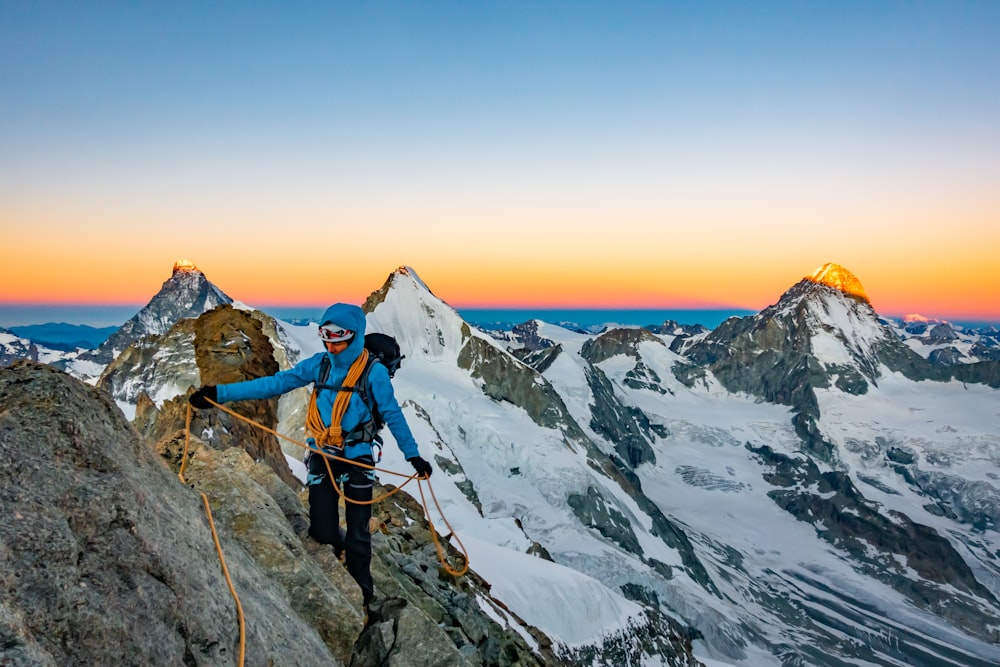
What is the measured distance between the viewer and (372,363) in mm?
8203

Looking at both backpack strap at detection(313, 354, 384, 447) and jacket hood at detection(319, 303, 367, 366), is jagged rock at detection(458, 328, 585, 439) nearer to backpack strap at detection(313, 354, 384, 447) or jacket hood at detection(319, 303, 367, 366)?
backpack strap at detection(313, 354, 384, 447)

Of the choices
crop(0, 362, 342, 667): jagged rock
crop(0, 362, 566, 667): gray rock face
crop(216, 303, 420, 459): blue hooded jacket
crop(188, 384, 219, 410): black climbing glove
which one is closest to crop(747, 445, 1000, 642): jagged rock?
crop(216, 303, 420, 459): blue hooded jacket

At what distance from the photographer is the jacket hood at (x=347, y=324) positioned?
26.2ft

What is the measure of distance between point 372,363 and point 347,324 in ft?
2.27

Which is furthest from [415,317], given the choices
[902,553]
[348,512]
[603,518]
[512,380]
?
[902,553]

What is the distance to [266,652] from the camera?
5.52 metres

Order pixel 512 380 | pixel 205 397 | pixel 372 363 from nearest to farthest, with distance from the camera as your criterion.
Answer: pixel 205 397 < pixel 372 363 < pixel 512 380

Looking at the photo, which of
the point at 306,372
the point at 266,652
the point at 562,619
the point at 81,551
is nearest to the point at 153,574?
the point at 81,551

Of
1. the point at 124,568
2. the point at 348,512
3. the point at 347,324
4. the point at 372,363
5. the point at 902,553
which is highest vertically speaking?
the point at 347,324

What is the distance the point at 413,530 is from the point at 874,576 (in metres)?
194

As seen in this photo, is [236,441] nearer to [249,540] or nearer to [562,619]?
[249,540]

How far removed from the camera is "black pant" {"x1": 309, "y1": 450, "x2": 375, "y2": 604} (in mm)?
8406

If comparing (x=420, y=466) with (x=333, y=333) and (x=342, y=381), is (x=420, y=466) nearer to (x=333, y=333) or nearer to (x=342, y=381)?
(x=342, y=381)

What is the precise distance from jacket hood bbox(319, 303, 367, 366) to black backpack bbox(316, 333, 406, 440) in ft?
0.74
